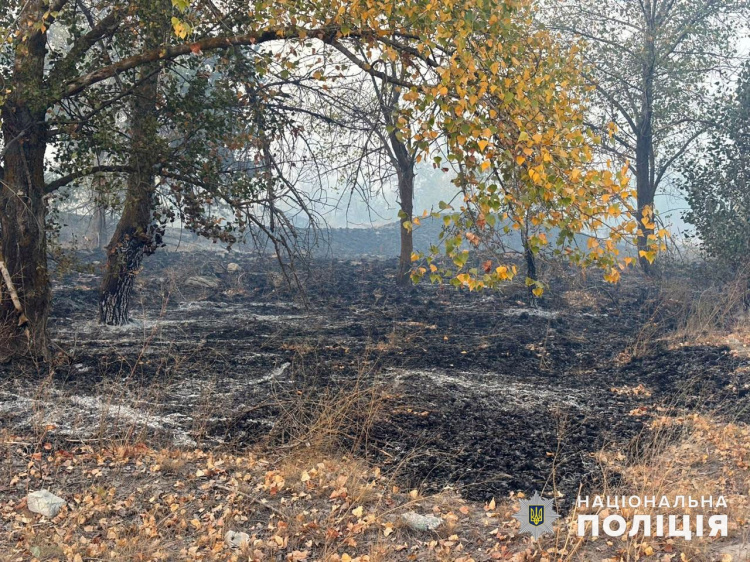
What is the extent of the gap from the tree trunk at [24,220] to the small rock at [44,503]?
3.59 meters

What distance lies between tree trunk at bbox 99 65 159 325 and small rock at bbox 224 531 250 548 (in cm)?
546

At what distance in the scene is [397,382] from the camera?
26.7 feet

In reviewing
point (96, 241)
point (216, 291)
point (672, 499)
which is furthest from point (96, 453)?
point (96, 241)

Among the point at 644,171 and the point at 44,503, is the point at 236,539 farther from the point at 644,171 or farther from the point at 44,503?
the point at 644,171

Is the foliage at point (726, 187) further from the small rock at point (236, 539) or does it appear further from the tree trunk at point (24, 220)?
the small rock at point (236, 539)

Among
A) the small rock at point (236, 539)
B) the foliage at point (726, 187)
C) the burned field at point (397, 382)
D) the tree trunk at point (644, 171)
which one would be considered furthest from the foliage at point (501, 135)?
the tree trunk at point (644, 171)

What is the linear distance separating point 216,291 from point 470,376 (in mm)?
8548

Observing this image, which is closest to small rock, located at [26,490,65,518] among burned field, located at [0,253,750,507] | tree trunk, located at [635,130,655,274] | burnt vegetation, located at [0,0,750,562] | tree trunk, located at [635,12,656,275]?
burnt vegetation, located at [0,0,750,562]

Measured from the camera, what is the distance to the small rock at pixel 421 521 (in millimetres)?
4699

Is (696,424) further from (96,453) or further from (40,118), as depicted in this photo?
(40,118)

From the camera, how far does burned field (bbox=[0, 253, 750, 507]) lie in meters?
6.06

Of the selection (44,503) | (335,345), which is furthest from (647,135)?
(44,503)

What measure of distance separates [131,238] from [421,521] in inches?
295

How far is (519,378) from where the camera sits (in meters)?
8.80
